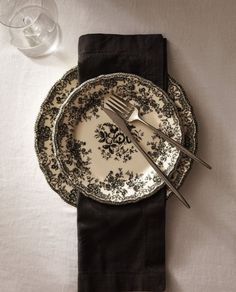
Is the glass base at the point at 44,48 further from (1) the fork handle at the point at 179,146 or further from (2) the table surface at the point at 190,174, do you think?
(1) the fork handle at the point at 179,146

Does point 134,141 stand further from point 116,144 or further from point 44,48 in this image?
point 44,48

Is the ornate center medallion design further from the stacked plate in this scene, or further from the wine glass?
the wine glass

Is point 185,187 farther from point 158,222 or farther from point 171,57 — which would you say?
point 171,57

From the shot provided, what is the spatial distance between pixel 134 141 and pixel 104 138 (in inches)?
1.7

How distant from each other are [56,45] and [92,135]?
0.51ft

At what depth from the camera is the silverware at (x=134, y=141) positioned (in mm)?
610

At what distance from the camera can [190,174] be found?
2.12ft

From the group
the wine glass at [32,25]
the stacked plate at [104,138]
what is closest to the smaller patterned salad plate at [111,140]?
the stacked plate at [104,138]

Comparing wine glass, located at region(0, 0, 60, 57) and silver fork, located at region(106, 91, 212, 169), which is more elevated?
wine glass, located at region(0, 0, 60, 57)

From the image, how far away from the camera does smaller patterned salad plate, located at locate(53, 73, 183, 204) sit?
25.0 inches

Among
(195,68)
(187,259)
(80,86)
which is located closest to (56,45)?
(80,86)

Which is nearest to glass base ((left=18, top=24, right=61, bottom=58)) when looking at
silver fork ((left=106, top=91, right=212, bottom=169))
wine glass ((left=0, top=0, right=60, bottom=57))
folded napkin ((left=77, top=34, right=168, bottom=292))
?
wine glass ((left=0, top=0, right=60, bottom=57))

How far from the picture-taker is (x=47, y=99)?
0.64m

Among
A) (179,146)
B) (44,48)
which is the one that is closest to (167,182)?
(179,146)
